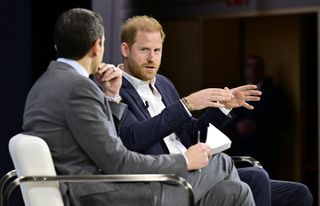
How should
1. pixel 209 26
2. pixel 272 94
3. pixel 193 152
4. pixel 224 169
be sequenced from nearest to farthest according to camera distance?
pixel 193 152, pixel 224 169, pixel 272 94, pixel 209 26

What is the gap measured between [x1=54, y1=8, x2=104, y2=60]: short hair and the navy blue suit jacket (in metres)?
0.45

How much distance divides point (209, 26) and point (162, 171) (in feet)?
15.6

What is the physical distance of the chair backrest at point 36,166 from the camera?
9.09 ft

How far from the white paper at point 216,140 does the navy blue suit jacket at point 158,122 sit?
3 cm

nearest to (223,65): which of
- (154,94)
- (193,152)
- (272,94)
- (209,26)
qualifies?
(209,26)

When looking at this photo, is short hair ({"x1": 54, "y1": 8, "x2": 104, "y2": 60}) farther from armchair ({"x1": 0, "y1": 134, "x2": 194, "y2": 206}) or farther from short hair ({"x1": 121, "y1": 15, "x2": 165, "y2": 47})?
short hair ({"x1": 121, "y1": 15, "x2": 165, "y2": 47})

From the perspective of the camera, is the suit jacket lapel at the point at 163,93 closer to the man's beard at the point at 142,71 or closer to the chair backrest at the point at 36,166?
the man's beard at the point at 142,71

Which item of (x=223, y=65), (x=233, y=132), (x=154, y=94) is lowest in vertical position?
(x=233, y=132)

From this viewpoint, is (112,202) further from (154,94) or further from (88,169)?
(154,94)

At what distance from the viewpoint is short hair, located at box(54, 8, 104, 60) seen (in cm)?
285

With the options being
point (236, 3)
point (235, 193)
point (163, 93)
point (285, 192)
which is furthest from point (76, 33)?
point (236, 3)

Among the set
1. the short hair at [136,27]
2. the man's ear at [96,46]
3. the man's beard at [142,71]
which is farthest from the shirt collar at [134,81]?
the man's ear at [96,46]

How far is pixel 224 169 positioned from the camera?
3.26 meters

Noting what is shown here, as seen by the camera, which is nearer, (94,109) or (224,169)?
(94,109)
